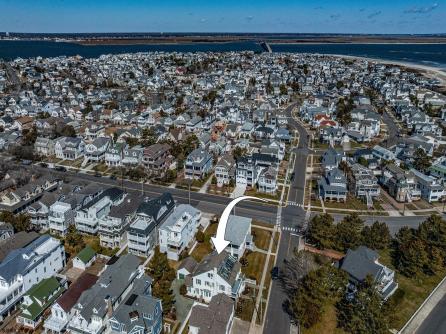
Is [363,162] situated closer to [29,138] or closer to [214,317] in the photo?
[214,317]

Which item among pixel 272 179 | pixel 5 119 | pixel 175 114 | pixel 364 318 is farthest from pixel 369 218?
pixel 5 119

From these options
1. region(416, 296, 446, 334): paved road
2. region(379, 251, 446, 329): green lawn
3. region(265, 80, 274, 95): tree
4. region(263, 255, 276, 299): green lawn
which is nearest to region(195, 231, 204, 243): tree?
region(263, 255, 276, 299): green lawn


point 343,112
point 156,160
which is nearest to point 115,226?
point 156,160

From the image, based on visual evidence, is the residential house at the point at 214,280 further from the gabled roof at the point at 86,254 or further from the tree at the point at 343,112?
the tree at the point at 343,112

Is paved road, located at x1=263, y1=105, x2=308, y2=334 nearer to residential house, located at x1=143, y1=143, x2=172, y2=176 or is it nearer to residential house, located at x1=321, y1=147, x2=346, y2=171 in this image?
residential house, located at x1=321, y1=147, x2=346, y2=171

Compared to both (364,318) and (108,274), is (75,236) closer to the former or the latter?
(108,274)

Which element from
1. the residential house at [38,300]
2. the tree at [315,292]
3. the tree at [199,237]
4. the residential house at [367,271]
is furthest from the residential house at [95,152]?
the residential house at [367,271]

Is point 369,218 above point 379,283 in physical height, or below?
below
